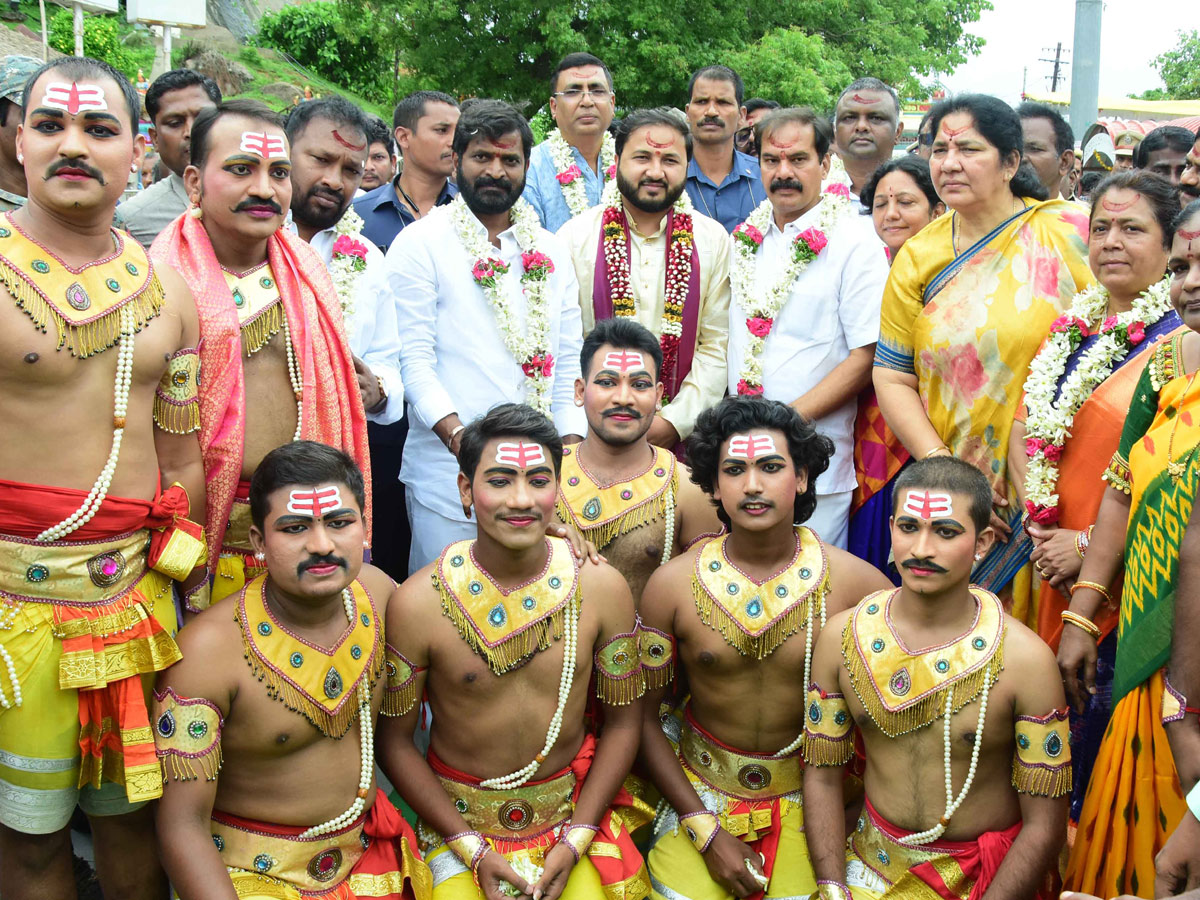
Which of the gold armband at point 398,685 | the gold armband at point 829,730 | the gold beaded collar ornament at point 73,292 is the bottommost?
the gold armband at point 829,730

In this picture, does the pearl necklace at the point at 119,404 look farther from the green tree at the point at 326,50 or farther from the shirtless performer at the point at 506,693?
the green tree at the point at 326,50

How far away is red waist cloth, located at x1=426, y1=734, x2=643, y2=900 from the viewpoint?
3616 millimetres

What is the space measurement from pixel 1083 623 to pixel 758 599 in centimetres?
102

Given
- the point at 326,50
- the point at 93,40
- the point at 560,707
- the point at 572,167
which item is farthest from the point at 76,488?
the point at 326,50

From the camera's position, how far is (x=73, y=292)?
10.0ft

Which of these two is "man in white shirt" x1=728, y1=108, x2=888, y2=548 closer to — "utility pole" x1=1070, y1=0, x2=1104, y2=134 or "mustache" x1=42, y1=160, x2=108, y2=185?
"mustache" x1=42, y1=160, x2=108, y2=185

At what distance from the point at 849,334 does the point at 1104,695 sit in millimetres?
1841

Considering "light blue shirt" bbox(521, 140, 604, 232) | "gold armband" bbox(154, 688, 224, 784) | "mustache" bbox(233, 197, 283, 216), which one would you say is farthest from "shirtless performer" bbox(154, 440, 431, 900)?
"light blue shirt" bbox(521, 140, 604, 232)

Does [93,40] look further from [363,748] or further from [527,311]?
[363,748]

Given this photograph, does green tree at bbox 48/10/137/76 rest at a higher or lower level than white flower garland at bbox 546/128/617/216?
higher

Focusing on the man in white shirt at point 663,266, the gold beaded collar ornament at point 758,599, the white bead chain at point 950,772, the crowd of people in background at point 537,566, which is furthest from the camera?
the man in white shirt at point 663,266

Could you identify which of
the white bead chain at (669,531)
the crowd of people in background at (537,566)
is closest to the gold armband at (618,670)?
the crowd of people in background at (537,566)

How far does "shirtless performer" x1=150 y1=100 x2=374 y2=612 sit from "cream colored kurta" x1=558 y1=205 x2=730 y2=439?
64.6 inches

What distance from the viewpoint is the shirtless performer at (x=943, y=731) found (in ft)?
11.0
